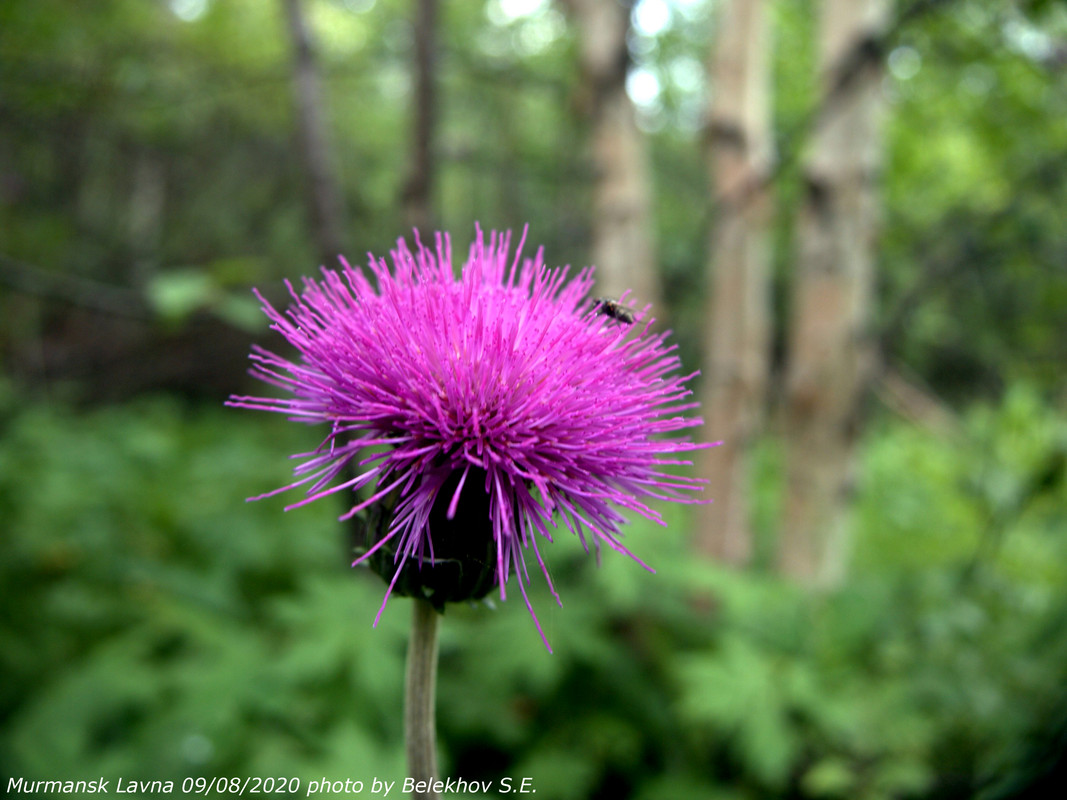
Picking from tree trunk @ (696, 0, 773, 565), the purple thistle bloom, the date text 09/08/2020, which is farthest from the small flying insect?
tree trunk @ (696, 0, 773, 565)

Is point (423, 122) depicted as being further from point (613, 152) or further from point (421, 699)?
point (421, 699)

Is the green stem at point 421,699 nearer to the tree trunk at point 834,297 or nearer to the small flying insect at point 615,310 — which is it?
the small flying insect at point 615,310

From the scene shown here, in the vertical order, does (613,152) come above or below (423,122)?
above

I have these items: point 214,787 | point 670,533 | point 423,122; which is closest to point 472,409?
Answer: point 214,787

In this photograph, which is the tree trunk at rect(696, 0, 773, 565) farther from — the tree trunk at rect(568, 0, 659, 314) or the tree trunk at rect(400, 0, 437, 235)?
the tree trunk at rect(400, 0, 437, 235)

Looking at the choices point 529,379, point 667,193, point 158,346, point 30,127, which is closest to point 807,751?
point 529,379

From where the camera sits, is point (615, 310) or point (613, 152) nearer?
point (615, 310)

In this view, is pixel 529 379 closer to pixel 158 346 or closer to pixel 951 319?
pixel 158 346
